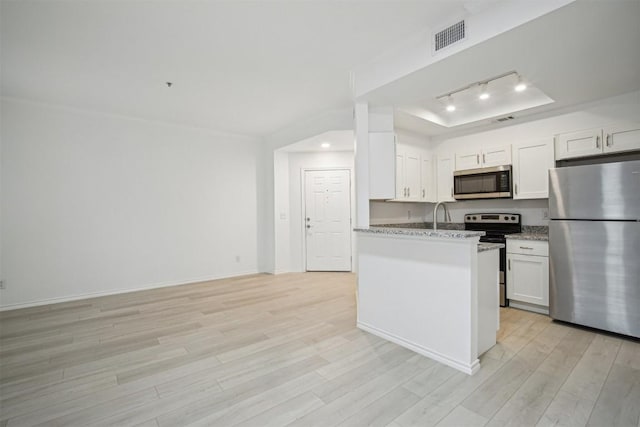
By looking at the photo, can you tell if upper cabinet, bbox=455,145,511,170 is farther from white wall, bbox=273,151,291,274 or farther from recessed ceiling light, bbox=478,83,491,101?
white wall, bbox=273,151,291,274

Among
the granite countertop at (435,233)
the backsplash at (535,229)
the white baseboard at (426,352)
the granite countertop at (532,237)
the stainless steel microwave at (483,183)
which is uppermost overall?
the stainless steel microwave at (483,183)

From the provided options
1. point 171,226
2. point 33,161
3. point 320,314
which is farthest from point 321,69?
point 33,161

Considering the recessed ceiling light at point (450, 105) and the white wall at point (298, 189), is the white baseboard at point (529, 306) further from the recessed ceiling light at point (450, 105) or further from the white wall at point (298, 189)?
the white wall at point (298, 189)

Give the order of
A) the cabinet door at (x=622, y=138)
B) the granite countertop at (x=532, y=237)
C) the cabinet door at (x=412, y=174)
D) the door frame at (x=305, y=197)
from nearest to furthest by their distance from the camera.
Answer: the cabinet door at (x=622, y=138)
the granite countertop at (x=532, y=237)
the cabinet door at (x=412, y=174)
the door frame at (x=305, y=197)

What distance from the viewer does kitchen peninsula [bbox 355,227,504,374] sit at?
83.9 inches

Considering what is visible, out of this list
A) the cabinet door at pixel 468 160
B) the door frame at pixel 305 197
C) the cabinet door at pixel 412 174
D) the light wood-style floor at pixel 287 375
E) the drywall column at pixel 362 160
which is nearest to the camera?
the light wood-style floor at pixel 287 375

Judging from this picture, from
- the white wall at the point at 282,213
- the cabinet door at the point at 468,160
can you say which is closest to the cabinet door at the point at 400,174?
the cabinet door at the point at 468,160

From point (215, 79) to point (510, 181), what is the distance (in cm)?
375

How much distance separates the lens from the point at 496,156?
3.91m

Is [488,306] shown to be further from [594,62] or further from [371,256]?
[594,62]

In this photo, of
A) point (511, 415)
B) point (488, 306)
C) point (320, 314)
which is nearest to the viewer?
point (511, 415)

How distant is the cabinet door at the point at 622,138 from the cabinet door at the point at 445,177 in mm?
1663

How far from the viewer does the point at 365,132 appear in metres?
3.13

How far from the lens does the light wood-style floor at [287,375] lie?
5.55ft
